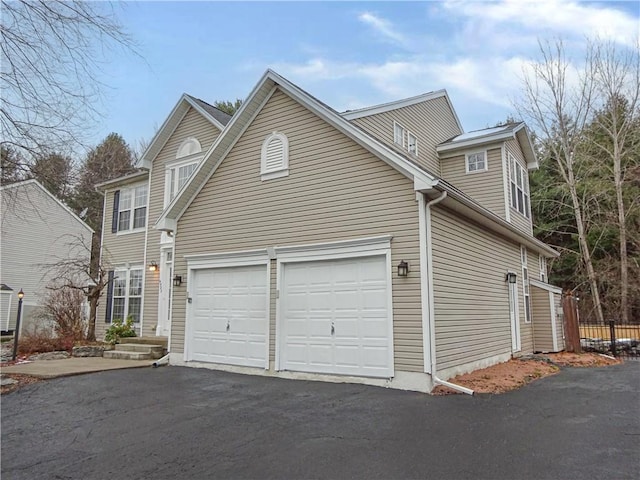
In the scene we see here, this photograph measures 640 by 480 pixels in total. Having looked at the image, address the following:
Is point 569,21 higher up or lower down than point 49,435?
higher up

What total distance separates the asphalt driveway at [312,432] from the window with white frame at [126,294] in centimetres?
698

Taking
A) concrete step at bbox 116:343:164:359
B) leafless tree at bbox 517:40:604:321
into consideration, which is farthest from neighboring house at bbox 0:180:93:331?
leafless tree at bbox 517:40:604:321

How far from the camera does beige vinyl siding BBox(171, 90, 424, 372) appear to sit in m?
7.57

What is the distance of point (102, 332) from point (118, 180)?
5.40 meters

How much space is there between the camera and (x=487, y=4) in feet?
38.0

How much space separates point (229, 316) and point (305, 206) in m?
2.99

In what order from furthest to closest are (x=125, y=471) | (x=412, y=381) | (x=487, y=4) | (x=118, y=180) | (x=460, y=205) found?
(x=118, y=180) → (x=487, y=4) → (x=460, y=205) → (x=412, y=381) → (x=125, y=471)

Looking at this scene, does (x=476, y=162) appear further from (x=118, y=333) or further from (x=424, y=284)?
(x=118, y=333)

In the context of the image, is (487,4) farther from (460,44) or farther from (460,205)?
(460,205)

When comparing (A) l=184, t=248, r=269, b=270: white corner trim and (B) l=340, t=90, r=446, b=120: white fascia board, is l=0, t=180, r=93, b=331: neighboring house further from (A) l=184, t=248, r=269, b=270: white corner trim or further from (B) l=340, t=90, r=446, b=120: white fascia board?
A: (B) l=340, t=90, r=446, b=120: white fascia board

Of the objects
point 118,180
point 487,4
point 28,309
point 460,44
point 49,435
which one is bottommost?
point 49,435

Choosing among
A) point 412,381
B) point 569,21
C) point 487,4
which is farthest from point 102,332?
point 569,21

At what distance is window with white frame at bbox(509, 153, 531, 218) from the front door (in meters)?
10.4

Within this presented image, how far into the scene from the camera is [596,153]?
2316 cm
